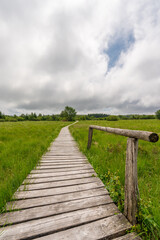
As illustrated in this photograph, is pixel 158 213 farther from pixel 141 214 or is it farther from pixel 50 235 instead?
pixel 50 235

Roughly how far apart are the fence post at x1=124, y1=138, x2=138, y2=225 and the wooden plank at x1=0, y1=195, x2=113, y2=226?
17.9 inches

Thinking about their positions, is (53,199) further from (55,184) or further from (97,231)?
(97,231)

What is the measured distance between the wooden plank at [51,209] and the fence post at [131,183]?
0.45 m

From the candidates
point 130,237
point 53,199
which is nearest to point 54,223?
point 53,199

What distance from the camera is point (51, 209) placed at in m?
1.64

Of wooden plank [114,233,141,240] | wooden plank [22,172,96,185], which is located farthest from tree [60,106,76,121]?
wooden plank [114,233,141,240]

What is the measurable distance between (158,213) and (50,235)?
158 centimetres

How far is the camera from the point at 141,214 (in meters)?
1.44

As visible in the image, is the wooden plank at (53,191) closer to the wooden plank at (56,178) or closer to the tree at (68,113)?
the wooden plank at (56,178)

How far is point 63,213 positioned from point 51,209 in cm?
23

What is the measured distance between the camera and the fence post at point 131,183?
1.44 meters

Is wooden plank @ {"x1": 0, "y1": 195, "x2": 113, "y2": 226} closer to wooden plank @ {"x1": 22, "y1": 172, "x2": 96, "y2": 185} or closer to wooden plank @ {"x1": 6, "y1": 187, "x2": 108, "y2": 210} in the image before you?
wooden plank @ {"x1": 6, "y1": 187, "x2": 108, "y2": 210}

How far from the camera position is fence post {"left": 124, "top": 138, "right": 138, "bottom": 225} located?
144cm

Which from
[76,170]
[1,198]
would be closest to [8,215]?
[1,198]
